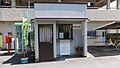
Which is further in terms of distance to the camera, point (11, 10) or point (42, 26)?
point (11, 10)

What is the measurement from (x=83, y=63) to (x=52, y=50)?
2379mm

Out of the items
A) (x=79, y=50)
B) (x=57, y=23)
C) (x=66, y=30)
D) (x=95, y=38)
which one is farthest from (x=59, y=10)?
(x=95, y=38)

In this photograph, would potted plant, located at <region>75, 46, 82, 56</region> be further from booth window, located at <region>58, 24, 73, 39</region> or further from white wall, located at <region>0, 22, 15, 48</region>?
white wall, located at <region>0, 22, 15, 48</region>

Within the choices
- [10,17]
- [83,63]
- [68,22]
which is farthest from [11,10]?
[83,63]

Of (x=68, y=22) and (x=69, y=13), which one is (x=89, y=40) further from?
(x=69, y=13)

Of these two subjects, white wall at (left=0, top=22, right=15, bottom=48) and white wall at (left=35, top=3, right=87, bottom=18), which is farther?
white wall at (left=0, top=22, right=15, bottom=48)

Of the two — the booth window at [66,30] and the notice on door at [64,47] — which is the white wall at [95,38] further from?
the notice on door at [64,47]

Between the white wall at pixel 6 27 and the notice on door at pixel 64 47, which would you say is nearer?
the notice on door at pixel 64 47

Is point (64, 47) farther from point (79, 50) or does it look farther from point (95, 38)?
point (95, 38)

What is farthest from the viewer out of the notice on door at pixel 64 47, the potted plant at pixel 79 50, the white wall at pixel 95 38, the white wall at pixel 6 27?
the white wall at pixel 95 38

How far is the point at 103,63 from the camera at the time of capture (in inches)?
396

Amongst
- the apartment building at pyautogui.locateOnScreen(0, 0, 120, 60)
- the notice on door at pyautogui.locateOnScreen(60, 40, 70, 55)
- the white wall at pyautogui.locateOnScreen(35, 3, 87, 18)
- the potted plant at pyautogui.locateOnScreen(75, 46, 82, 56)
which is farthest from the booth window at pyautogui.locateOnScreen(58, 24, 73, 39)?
the white wall at pyautogui.locateOnScreen(35, 3, 87, 18)

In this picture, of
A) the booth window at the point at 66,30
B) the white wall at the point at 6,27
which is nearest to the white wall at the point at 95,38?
the booth window at the point at 66,30

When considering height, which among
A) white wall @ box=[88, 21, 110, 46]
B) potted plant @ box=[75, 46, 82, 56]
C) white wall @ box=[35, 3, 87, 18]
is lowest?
potted plant @ box=[75, 46, 82, 56]
